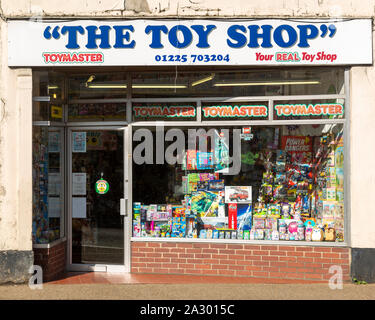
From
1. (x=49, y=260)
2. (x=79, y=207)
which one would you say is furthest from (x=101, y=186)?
(x=49, y=260)

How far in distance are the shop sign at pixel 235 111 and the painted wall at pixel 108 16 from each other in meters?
1.37

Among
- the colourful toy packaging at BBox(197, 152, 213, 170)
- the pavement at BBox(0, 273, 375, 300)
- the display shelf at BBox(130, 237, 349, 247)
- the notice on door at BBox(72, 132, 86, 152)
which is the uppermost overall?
the notice on door at BBox(72, 132, 86, 152)

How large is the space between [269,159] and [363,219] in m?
1.69

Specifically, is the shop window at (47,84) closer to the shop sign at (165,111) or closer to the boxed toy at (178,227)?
the shop sign at (165,111)

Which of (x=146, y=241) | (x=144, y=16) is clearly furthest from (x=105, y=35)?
(x=146, y=241)

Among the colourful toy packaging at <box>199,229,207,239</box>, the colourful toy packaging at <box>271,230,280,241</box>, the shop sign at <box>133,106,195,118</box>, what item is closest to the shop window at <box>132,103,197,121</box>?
the shop sign at <box>133,106,195,118</box>

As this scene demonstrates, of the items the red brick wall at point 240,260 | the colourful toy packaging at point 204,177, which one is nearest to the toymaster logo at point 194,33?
the colourful toy packaging at point 204,177

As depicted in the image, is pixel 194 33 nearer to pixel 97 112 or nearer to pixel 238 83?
pixel 238 83

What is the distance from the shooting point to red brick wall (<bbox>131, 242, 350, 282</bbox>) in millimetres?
7723

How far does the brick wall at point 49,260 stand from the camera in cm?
775

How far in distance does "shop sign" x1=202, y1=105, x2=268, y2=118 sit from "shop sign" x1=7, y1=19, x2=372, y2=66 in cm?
72

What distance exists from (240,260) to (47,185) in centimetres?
329

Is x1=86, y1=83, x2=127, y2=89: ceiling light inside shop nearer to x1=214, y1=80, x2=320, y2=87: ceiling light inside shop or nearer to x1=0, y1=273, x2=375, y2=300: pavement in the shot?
x1=214, y1=80, x2=320, y2=87: ceiling light inside shop

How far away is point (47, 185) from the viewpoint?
26.9ft
